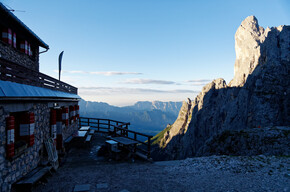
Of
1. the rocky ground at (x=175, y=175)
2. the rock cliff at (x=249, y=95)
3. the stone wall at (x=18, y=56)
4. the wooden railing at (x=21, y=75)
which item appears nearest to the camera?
the wooden railing at (x=21, y=75)

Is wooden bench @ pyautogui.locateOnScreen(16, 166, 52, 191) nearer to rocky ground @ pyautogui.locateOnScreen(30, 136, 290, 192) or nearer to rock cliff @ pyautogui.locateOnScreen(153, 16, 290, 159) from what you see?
rocky ground @ pyautogui.locateOnScreen(30, 136, 290, 192)

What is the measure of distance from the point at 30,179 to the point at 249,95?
5582 cm

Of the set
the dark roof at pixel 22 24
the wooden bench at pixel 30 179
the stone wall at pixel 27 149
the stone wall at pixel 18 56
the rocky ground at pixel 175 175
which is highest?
the dark roof at pixel 22 24

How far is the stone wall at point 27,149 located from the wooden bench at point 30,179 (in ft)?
0.67

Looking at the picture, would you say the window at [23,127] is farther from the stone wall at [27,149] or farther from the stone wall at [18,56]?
the stone wall at [18,56]

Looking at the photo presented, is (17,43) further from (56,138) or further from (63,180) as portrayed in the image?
(63,180)

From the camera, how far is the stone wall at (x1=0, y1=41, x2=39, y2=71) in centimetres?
1057

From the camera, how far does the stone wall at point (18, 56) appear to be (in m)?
10.6

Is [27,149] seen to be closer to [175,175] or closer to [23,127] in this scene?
[23,127]

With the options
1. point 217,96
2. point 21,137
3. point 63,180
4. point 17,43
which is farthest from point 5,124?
point 217,96

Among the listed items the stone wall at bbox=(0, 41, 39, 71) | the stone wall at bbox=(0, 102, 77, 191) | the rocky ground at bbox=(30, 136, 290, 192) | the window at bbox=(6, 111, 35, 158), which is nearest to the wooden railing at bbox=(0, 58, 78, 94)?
the stone wall at bbox=(0, 102, 77, 191)

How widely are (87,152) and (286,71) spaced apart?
51.9m

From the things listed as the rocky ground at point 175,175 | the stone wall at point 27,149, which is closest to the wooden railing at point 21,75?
the stone wall at point 27,149

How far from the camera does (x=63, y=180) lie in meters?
7.21
